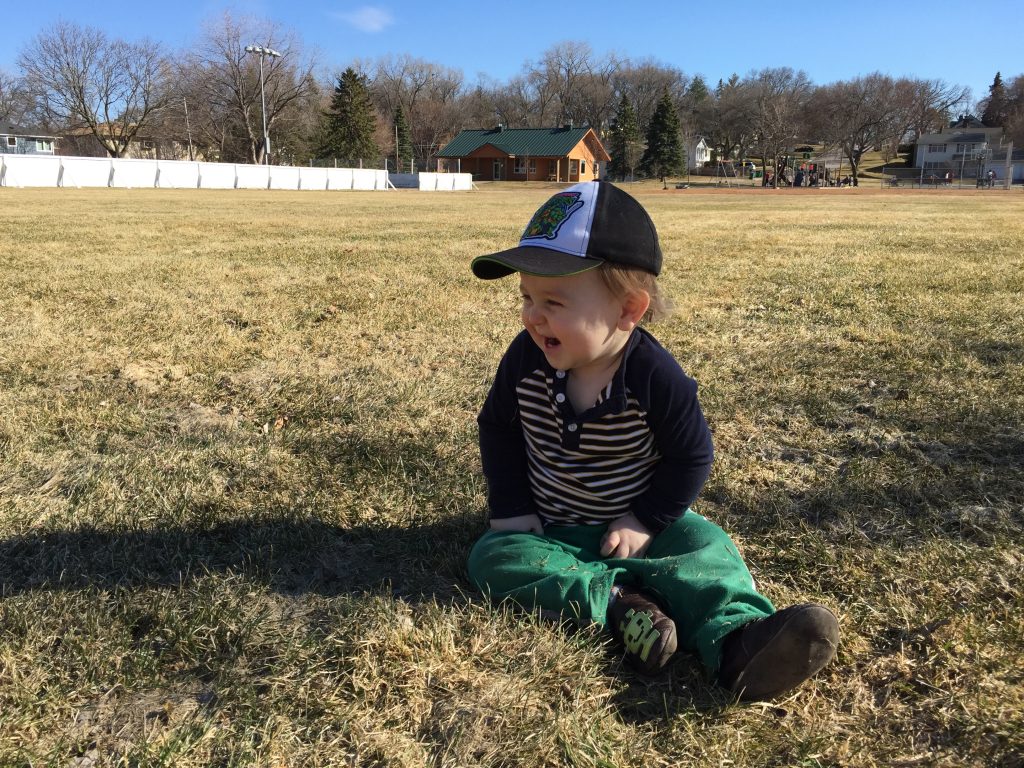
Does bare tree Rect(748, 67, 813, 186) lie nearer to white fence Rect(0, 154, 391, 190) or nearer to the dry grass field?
white fence Rect(0, 154, 391, 190)

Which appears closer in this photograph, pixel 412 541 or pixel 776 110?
pixel 412 541

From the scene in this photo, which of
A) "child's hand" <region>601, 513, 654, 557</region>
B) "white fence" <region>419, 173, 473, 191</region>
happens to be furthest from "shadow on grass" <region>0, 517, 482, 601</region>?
"white fence" <region>419, 173, 473, 191</region>

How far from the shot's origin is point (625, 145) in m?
70.8

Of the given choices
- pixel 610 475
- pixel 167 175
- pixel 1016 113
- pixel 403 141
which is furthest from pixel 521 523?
pixel 1016 113

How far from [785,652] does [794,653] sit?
0.06 ft

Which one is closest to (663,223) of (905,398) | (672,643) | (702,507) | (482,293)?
(482,293)

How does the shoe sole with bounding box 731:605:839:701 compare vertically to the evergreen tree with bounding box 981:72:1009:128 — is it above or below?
below

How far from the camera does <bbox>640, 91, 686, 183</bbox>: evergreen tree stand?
2589 inches

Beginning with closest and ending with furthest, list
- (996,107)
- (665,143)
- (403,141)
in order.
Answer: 1. (665,143)
2. (403,141)
3. (996,107)

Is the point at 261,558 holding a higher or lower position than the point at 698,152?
lower

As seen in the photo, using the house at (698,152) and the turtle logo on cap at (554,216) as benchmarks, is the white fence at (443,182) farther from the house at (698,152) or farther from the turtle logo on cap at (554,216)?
the turtle logo on cap at (554,216)

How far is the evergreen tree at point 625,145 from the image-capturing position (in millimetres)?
70000

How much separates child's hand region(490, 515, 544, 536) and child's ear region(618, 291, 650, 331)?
2.03ft

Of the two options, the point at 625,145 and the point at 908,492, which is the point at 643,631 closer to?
the point at 908,492
